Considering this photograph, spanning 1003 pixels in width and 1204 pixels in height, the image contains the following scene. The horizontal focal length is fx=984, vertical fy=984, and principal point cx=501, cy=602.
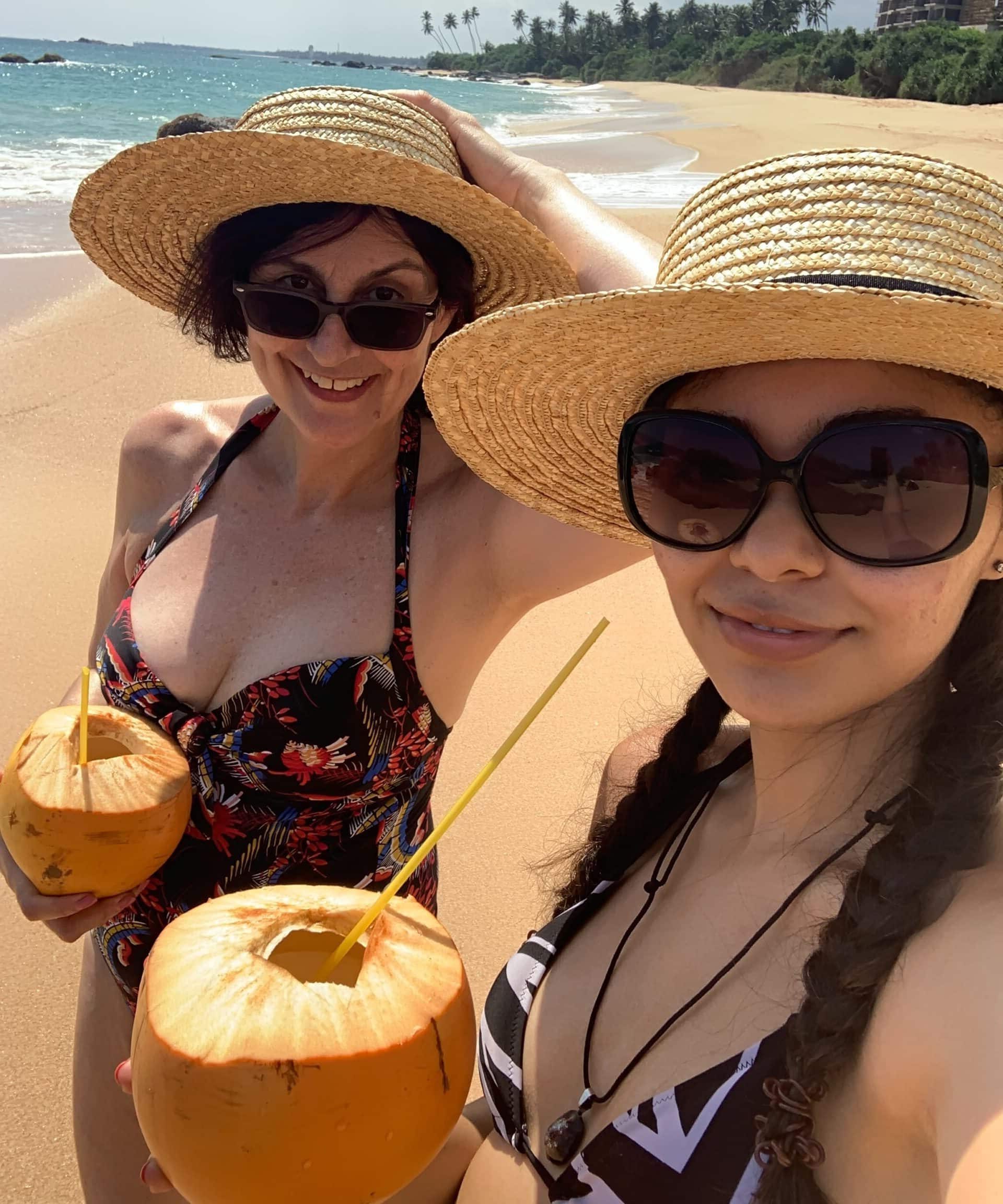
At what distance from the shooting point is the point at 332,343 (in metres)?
1.84

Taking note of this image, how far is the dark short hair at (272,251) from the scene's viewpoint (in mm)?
1880

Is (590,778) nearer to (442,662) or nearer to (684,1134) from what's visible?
(442,662)

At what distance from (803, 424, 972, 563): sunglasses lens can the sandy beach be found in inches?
64.4

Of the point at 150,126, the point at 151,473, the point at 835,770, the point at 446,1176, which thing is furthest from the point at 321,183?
the point at 150,126

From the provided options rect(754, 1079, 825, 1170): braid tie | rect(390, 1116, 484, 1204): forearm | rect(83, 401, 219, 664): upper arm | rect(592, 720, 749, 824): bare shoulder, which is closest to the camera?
rect(754, 1079, 825, 1170): braid tie

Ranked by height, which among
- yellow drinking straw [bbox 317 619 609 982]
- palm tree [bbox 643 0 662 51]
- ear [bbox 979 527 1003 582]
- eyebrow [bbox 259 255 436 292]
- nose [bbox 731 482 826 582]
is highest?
palm tree [bbox 643 0 662 51]

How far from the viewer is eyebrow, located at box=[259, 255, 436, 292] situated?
1.88 meters

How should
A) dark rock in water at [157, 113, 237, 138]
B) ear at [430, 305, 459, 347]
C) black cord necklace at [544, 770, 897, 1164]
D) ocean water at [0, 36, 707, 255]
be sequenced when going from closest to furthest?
black cord necklace at [544, 770, 897, 1164]
ear at [430, 305, 459, 347]
dark rock in water at [157, 113, 237, 138]
ocean water at [0, 36, 707, 255]

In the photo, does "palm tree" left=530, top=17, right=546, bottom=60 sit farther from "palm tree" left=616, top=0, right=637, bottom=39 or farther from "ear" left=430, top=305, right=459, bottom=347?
"ear" left=430, top=305, right=459, bottom=347

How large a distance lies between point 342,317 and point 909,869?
53.7 inches

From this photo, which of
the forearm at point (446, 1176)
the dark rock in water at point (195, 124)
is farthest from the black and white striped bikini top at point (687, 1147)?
the dark rock in water at point (195, 124)

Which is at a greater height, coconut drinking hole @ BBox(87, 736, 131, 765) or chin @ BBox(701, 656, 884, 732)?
chin @ BBox(701, 656, 884, 732)

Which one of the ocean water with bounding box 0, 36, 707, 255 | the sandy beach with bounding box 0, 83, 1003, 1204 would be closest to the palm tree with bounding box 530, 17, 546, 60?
the ocean water with bounding box 0, 36, 707, 255

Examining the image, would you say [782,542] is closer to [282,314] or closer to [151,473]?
[282,314]
